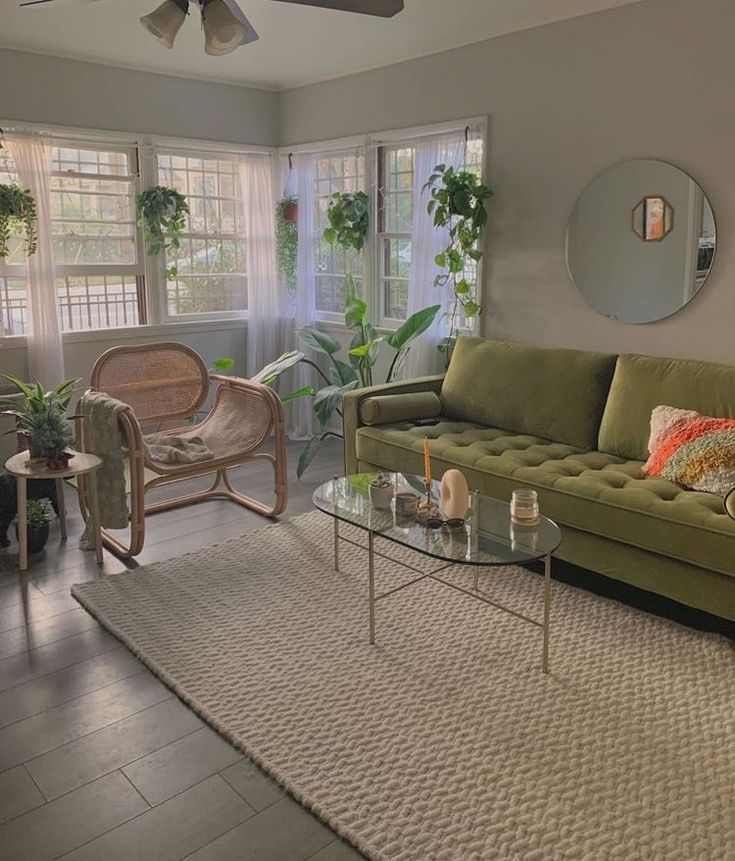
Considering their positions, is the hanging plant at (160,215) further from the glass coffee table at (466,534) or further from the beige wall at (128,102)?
the glass coffee table at (466,534)

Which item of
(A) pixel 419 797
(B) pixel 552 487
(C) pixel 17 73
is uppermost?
(C) pixel 17 73

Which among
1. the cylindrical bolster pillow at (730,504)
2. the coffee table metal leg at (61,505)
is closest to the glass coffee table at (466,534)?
the cylindrical bolster pillow at (730,504)

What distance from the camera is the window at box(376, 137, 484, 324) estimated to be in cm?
485

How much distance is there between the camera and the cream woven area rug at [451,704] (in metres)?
1.93

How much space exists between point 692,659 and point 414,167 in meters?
3.20

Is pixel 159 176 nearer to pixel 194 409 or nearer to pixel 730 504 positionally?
pixel 194 409

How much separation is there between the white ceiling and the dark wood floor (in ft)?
9.12

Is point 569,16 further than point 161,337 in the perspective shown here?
No

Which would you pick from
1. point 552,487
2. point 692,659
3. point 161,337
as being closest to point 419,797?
point 692,659

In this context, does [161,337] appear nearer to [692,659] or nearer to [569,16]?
[569,16]

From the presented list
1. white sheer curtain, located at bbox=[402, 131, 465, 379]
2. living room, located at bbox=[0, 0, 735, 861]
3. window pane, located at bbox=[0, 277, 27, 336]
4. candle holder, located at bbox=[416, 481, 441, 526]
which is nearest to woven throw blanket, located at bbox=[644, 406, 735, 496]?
living room, located at bbox=[0, 0, 735, 861]

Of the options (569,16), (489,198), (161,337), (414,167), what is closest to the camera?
(569,16)

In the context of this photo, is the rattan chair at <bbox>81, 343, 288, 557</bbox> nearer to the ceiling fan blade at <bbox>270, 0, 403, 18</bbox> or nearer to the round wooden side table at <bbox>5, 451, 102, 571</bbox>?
the round wooden side table at <bbox>5, 451, 102, 571</bbox>

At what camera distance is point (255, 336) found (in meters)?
5.63
